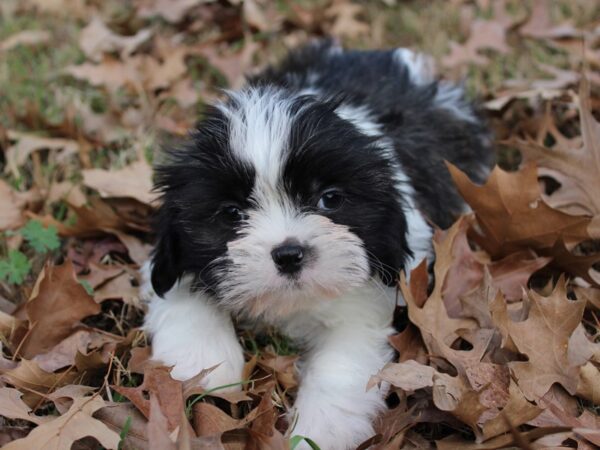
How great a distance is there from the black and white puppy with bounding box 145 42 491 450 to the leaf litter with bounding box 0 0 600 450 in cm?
11

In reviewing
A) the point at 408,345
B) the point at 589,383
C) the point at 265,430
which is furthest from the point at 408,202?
the point at 265,430

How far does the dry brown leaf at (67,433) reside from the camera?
7.70 feet

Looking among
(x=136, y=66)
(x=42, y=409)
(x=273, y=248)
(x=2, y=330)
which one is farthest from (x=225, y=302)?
(x=136, y=66)

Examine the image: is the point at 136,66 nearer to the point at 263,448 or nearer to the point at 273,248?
the point at 273,248

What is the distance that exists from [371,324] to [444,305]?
1.04 feet

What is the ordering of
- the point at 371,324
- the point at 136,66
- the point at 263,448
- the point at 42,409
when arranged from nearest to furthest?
1. the point at 263,448
2. the point at 42,409
3. the point at 371,324
4. the point at 136,66

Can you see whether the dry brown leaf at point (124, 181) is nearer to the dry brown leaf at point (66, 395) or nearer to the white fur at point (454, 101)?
the dry brown leaf at point (66, 395)

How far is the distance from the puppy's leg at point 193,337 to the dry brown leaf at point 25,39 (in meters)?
3.41

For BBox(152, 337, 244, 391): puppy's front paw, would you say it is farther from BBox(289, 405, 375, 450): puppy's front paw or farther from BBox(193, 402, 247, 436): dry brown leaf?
BBox(289, 405, 375, 450): puppy's front paw

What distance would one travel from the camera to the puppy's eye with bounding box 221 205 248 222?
271 centimetres

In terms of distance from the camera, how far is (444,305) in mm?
3041

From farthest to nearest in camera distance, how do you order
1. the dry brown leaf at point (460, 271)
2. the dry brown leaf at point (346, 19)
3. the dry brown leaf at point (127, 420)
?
the dry brown leaf at point (346, 19) → the dry brown leaf at point (460, 271) → the dry brown leaf at point (127, 420)

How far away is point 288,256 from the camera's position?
8.34 feet

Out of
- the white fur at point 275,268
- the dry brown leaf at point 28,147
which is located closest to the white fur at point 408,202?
the white fur at point 275,268
